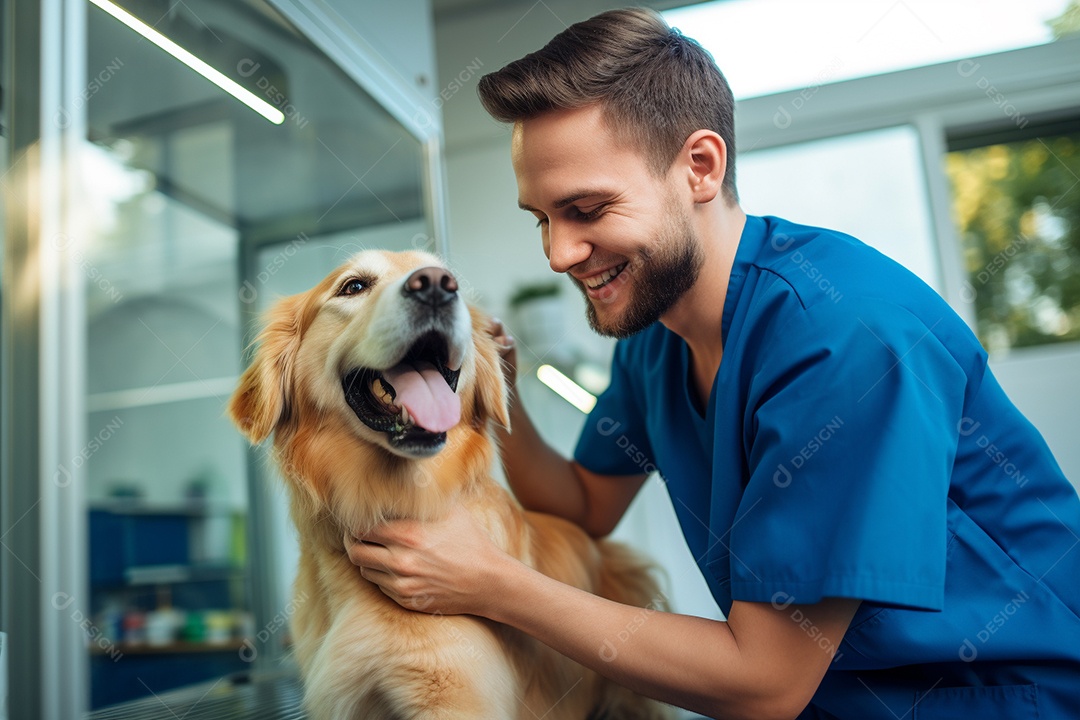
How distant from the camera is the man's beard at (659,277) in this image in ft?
3.49

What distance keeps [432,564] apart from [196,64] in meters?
1.15

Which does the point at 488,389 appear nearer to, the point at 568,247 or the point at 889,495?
the point at 568,247

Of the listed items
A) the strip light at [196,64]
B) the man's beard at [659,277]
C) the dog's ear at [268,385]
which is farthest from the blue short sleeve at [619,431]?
the strip light at [196,64]

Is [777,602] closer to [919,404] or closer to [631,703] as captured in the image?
[919,404]

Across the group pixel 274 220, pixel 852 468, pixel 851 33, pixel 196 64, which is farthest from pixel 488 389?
pixel 851 33

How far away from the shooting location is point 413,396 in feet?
3.42

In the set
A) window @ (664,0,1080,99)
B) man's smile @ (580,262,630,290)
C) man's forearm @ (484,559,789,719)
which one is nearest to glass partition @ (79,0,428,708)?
man's smile @ (580,262,630,290)

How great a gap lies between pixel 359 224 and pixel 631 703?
1485 millimetres

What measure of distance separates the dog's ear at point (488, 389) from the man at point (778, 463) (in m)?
0.19

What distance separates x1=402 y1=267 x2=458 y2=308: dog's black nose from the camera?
1008 mm

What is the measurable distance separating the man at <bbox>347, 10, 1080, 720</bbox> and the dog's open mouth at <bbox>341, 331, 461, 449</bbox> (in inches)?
5.4

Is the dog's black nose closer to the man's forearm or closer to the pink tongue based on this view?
the pink tongue

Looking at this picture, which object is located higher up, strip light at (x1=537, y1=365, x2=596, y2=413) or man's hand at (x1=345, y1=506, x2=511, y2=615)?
strip light at (x1=537, y1=365, x2=596, y2=413)

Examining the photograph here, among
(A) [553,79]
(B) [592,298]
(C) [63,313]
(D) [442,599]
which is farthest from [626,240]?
(C) [63,313]
